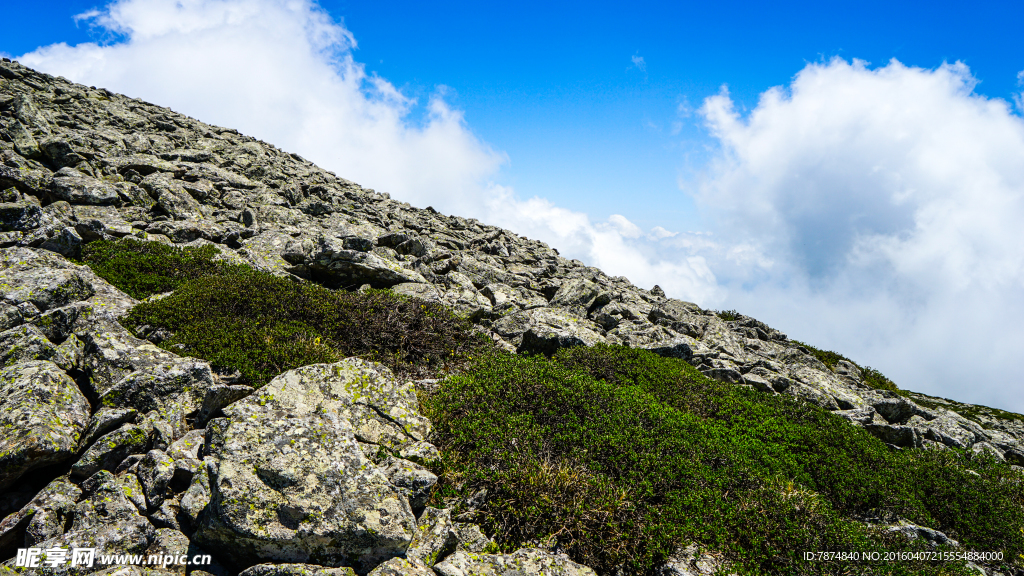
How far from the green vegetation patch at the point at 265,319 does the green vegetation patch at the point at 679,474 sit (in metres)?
2.00

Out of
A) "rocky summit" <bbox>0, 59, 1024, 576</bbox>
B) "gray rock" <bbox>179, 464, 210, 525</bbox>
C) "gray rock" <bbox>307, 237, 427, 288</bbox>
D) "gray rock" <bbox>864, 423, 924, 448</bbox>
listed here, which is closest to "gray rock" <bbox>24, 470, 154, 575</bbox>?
"rocky summit" <bbox>0, 59, 1024, 576</bbox>

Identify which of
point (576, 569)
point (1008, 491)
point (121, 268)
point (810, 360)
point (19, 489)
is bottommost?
point (19, 489)

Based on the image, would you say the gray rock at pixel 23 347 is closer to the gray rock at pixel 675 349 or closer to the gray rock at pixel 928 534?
the gray rock at pixel 928 534

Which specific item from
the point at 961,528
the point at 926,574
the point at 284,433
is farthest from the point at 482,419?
the point at 961,528

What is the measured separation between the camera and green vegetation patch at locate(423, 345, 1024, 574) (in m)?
7.90

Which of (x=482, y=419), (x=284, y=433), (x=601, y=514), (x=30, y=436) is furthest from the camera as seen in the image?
(x=482, y=419)

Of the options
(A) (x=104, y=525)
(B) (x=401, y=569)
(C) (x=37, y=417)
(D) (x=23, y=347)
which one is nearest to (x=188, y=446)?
(A) (x=104, y=525)

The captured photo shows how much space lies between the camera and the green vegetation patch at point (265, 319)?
1076 centimetres

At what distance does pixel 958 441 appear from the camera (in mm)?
16562

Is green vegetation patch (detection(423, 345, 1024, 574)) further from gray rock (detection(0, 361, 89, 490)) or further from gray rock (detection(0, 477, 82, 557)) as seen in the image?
gray rock (detection(0, 361, 89, 490))

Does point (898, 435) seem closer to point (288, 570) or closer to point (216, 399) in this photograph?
point (288, 570)

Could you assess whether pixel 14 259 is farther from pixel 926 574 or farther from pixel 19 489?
pixel 926 574

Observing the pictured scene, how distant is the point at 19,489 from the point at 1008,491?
21391 millimetres

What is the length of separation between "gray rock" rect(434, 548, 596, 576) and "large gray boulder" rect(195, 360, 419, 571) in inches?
31.0
